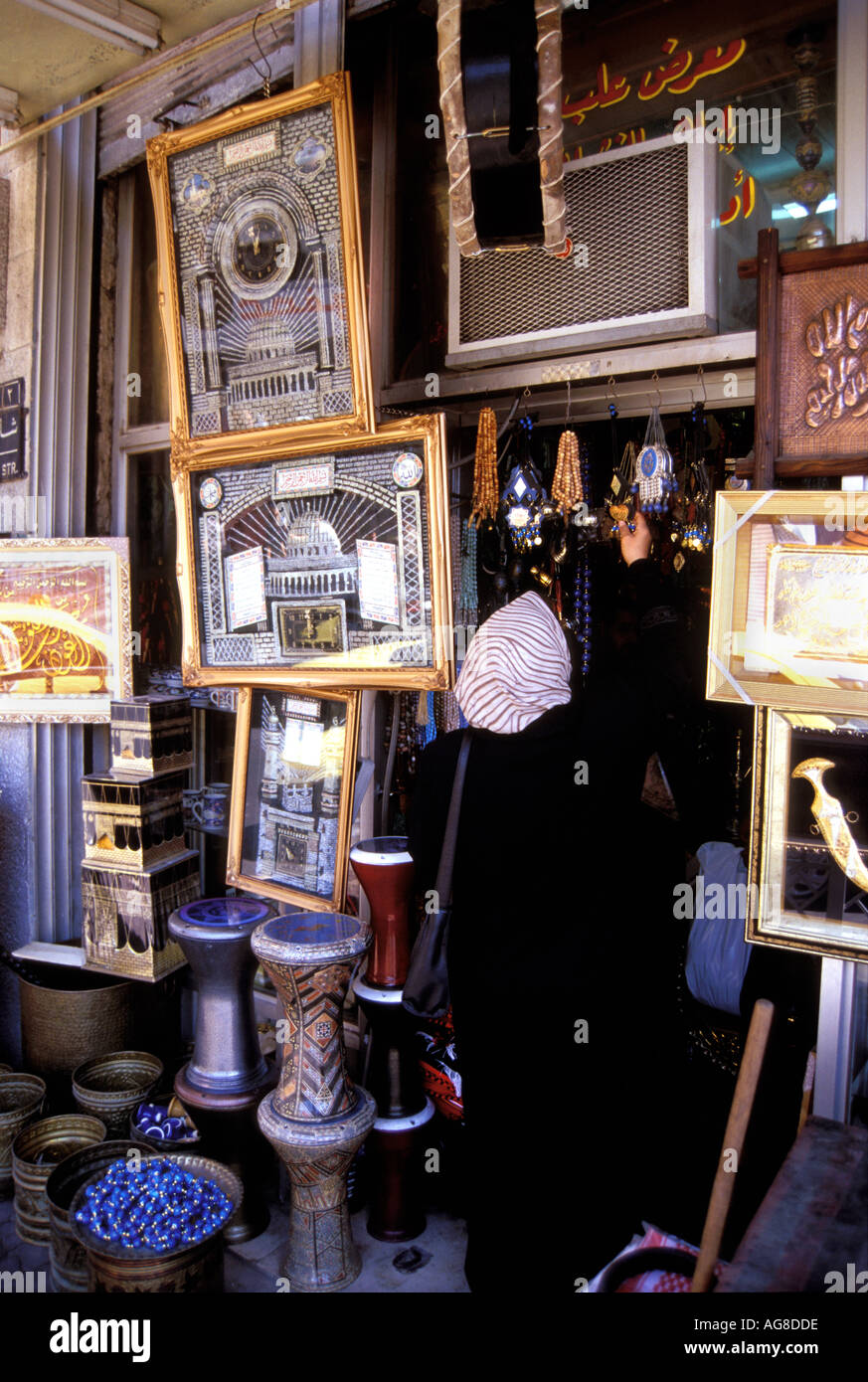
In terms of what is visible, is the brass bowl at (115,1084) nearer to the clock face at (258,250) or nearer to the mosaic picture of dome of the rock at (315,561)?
the mosaic picture of dome of the rock at (315,561)

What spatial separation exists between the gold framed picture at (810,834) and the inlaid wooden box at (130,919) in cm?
205

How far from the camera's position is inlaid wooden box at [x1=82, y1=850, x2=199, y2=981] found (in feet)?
10.6

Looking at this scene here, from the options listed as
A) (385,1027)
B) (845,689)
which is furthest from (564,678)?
(385,1027)

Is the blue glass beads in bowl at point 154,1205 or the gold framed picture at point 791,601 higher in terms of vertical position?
the gold framed picture at point 791,601

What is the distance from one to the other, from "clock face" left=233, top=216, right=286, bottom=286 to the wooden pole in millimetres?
2324

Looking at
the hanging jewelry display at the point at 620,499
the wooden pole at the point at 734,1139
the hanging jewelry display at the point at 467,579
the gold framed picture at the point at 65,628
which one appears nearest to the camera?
the wooden pole at the point at 734,1139

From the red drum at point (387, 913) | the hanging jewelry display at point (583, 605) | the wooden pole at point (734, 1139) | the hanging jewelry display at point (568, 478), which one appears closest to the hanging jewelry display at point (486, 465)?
the hanging jewelry display at point (568, 478)

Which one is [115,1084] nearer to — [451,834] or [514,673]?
[451,834]

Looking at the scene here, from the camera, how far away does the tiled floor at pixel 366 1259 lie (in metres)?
2.62

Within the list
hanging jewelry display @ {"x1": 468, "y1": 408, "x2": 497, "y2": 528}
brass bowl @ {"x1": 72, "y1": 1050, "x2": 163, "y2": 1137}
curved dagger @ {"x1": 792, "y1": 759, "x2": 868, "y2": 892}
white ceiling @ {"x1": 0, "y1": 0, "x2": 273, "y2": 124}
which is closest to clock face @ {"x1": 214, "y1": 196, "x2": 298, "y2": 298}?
white ceiling @ {"x1": 0, "y1": 0, "x2": 273, "y2": 124}

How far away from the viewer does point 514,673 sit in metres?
2.15

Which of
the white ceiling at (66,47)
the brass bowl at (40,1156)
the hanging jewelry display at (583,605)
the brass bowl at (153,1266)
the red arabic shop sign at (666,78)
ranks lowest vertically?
the brass bowl at (40,1156)

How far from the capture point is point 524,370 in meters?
2.71

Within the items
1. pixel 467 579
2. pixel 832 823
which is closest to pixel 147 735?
pixel 467 579
